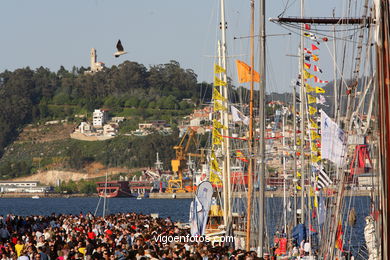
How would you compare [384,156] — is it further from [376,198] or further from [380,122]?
[376,198]

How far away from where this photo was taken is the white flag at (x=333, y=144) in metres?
18.1

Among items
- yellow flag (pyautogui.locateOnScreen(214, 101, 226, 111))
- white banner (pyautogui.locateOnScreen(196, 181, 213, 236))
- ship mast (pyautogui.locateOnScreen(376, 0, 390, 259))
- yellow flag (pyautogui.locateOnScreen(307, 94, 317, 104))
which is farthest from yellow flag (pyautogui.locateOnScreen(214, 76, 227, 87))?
ship mast (pyautogui.locateOnScreen(376, 0, 390, 259))

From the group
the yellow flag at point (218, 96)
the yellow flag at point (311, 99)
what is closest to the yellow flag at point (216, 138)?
the yellow flag at point (218, 96)

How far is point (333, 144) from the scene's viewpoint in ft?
60.7

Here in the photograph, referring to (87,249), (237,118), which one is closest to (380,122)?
(87,249)

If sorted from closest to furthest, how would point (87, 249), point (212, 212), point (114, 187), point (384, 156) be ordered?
point (384, 156)
point (87, 249)
point (212, 212)
point (114, 187)

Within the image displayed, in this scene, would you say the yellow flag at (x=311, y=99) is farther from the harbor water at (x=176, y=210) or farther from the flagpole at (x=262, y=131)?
the flagpole at (x=262, y=131)

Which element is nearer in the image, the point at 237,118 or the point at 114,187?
the point at 237,118

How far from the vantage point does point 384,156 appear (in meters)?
13.6

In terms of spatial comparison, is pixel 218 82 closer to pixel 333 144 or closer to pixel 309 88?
pixel 309 88

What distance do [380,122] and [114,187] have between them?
614ft

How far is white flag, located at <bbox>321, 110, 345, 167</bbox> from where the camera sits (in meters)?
18.1

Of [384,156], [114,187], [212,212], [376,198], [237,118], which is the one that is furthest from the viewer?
[114,187]

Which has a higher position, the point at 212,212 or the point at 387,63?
the point at 387,63
